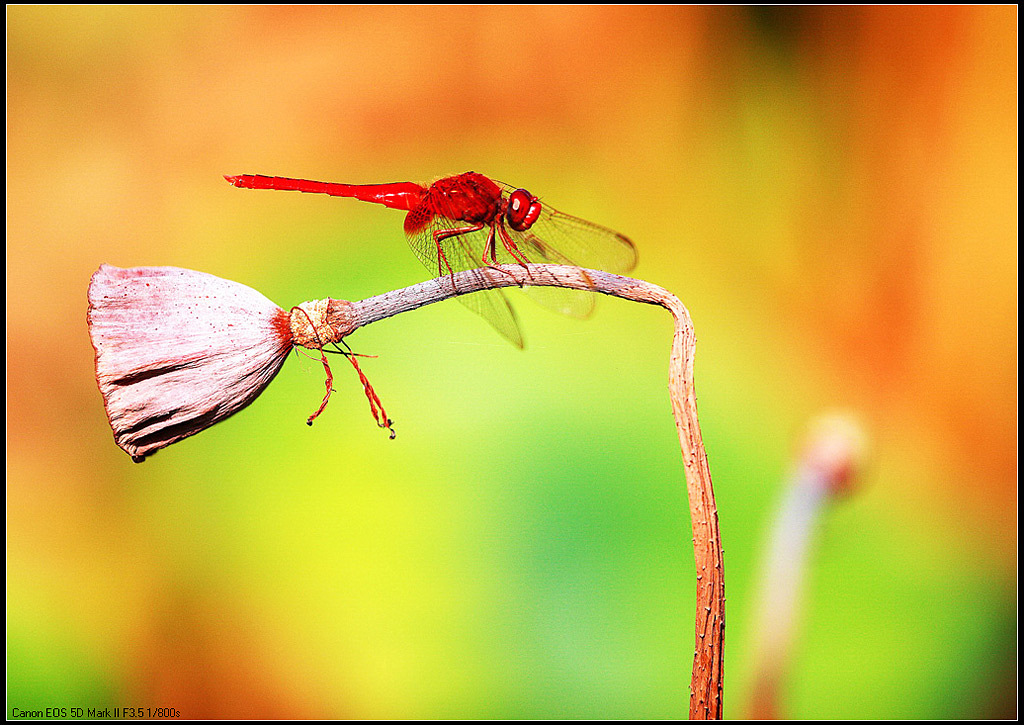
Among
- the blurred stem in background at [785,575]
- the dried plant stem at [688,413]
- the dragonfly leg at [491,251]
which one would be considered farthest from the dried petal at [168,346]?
the blurred stem in background at [785,575]

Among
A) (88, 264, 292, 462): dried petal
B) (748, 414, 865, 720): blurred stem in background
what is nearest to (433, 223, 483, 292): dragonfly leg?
(88, 264, 292, 462): dried petal

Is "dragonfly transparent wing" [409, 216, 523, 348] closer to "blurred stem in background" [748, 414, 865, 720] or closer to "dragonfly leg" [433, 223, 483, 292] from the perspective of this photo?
"dragonfly leg" [433, 223, 483, 292]

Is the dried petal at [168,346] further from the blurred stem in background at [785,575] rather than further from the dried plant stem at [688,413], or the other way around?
the blurred stem in background at [785,575]

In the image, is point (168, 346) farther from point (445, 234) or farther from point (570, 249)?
point (570, 249)

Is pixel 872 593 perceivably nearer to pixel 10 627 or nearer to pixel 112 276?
pixel 112 276

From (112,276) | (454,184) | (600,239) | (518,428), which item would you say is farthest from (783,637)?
(112,276)

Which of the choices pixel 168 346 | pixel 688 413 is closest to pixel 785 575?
pixel 688 413
